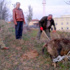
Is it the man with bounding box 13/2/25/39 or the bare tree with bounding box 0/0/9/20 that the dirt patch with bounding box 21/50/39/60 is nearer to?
the man with bounding box 13/2/25/39

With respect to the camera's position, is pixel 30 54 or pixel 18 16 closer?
pixel 30 54

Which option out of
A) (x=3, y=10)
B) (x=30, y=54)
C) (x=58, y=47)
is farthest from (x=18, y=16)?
(x=3, y=10)

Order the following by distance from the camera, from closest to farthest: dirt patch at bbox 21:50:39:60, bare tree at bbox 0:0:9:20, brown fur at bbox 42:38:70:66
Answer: brown fur at bbox 42:38:70:66, dirt patch at bbox 21:50:39:60, bare tree at bbox 0:0:9:20

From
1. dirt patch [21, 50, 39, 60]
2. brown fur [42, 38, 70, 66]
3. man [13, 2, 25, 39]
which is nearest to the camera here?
brown fur [42, 38, 70, 66]

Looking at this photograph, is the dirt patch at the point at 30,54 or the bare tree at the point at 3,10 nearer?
the dirt patch at the point at 30,54

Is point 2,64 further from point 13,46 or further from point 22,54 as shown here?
point 13,46

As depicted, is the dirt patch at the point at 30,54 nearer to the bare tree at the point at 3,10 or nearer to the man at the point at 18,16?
the man at the point at 18,16

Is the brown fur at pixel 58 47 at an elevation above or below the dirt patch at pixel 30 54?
above

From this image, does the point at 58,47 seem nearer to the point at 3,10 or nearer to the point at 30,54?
the point at 30,54

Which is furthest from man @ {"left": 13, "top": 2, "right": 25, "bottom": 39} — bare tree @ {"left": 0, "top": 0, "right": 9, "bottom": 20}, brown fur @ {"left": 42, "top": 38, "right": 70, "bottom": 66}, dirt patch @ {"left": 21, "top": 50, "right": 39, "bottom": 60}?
bare tree @ {"left": 0, "top": 0, "right": 9, "bottom": 20}

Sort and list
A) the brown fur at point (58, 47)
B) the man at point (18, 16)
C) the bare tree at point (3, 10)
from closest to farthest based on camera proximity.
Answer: the brown fur at point (58, 47) → the man at point (18, 16) → the bare tree at point (3, 10)

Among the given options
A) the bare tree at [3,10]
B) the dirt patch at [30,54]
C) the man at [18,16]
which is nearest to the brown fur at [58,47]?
the dirt patch at [30,54]

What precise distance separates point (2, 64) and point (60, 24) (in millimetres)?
48799

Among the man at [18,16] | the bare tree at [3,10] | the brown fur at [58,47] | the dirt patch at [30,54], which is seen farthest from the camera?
the bare tree at [3,10]
